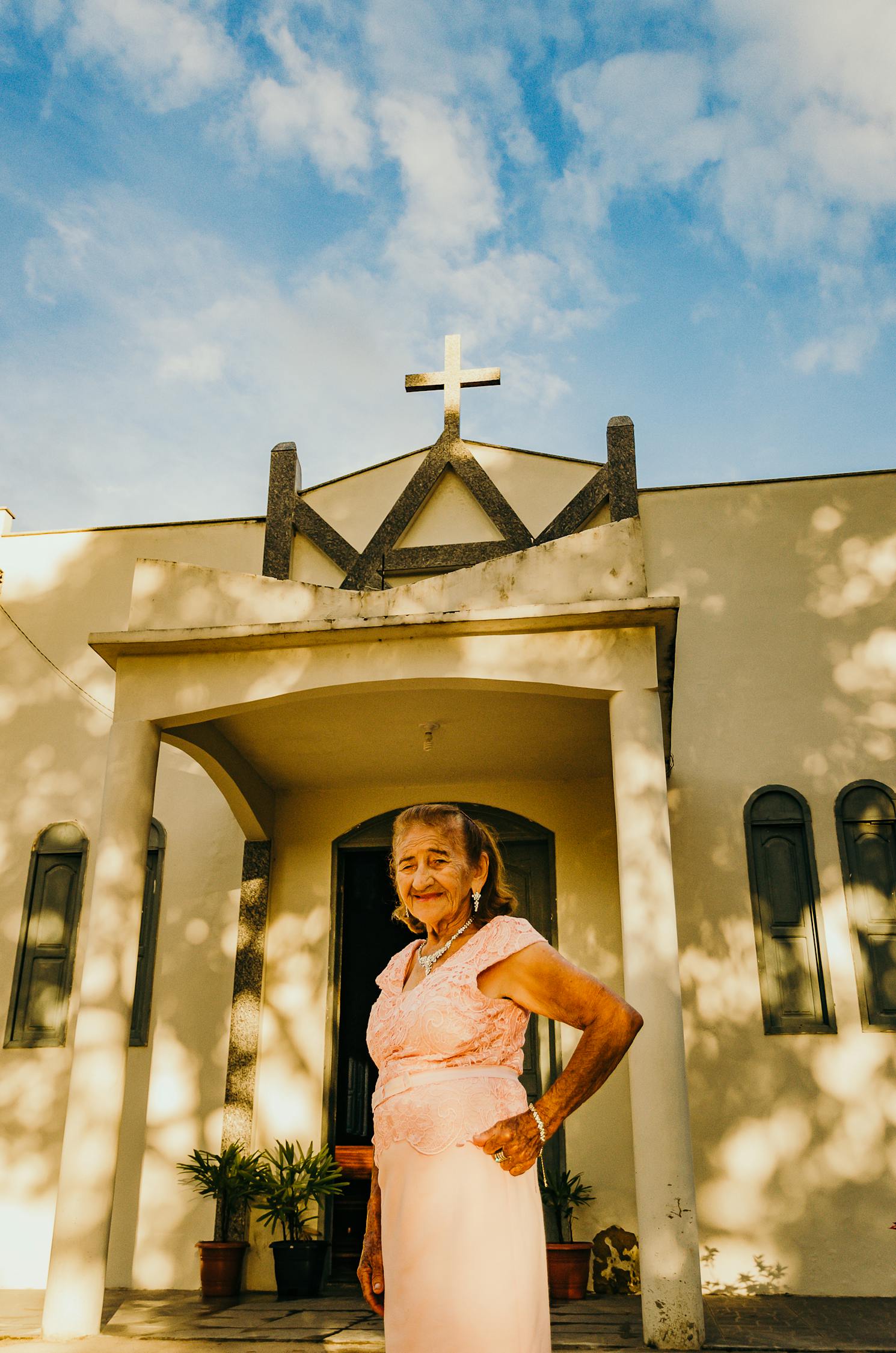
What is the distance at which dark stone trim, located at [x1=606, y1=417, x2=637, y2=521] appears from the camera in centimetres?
862

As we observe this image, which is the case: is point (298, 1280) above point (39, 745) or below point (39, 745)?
below

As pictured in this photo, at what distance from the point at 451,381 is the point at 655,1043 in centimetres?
575

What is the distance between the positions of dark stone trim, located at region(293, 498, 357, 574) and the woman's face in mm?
6480

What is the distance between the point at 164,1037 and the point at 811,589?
5872 mm

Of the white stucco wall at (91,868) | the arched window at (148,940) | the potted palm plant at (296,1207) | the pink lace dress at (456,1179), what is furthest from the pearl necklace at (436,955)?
the white stucco wall at (91,868)

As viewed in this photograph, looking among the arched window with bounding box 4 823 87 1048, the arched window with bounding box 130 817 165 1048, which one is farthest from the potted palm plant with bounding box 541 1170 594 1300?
the arched window with bounding box 4 823 87 1048

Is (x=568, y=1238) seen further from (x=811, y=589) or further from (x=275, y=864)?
(x=811, y=589)

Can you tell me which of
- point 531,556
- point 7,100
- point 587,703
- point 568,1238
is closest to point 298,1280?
point 568,1238

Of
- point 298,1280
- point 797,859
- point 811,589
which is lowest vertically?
point 298,1280

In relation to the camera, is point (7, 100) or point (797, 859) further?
point (7, 100)

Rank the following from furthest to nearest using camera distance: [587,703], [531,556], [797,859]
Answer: [797,859]
[587,703]
[531,556]

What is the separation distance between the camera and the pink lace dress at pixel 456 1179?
198cm

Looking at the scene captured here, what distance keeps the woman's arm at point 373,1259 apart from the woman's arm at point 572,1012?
46 cm

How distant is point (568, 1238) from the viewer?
22.8ft
